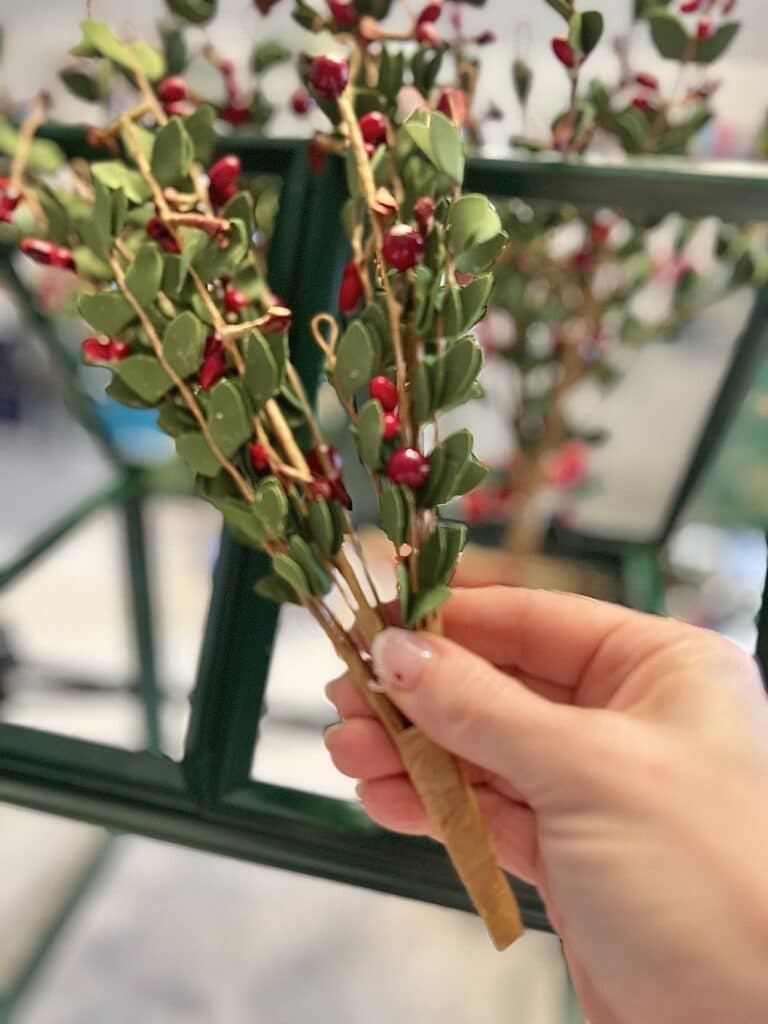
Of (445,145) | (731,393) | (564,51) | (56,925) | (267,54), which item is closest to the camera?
(445,145)

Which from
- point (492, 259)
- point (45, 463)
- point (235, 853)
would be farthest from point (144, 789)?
point (45, 463)

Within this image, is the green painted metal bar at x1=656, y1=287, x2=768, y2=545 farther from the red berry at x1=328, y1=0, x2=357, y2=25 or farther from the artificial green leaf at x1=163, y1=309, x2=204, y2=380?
the artificial green leaf at x1=163, y1=309, x2=204, y2=380

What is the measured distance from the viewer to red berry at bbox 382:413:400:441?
0.31 metres

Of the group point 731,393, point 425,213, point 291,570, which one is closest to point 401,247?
point 425,213

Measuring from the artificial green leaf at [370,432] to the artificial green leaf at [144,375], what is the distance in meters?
0.09

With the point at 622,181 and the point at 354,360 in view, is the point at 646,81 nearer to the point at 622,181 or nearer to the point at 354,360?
the point at 622,181

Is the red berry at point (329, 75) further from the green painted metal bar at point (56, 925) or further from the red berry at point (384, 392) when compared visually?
the green painted metal bar at point (56, 925)

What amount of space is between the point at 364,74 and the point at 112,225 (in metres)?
0.22

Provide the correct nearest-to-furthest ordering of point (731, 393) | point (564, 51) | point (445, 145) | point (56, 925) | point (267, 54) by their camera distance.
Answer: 1. point (445, 145)
2. point (564, 51)
3. point (267, 54)
4. point (731, 393)
5. point (56, 925)

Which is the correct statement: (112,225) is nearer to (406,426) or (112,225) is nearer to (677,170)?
(406,426)

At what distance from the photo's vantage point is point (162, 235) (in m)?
0.35

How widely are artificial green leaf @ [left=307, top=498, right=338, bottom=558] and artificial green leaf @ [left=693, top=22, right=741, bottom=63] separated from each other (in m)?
0.33

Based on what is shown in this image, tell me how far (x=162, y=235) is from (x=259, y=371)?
3.4 inches

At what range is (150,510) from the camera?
3.00 feet
